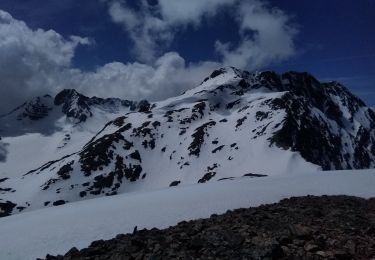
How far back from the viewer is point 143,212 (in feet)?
108

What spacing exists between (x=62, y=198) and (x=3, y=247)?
176211mm

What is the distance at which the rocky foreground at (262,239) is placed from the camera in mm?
16406

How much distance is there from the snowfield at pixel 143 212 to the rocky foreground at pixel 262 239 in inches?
231

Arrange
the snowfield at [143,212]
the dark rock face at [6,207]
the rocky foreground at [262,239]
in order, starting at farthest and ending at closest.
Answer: the dark rock face at [6,207]
the snowfield at [143,212]
the rocky foreground at [262,239]

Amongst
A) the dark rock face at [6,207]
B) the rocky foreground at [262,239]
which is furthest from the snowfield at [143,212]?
the dark rock face at [6,207]

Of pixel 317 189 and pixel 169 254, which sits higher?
pixel 317 189

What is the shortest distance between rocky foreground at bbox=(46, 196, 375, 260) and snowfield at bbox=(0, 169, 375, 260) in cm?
587

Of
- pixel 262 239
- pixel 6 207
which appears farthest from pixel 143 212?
pixel 6 207

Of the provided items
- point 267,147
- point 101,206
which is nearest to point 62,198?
point 267,147

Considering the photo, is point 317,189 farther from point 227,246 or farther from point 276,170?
point 276,170

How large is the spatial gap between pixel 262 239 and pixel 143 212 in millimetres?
16438

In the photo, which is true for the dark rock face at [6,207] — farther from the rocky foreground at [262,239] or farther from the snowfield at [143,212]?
the rocky foreground at [262,239]

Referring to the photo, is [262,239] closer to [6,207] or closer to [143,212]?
[143,212]

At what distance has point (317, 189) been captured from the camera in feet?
127
